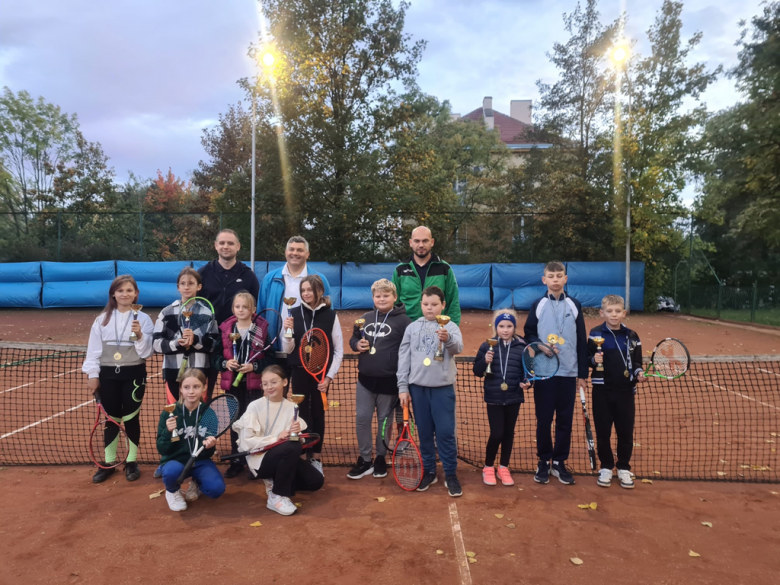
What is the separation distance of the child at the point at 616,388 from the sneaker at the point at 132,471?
3.85 metres

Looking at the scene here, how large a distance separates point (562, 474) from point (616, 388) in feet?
2.75

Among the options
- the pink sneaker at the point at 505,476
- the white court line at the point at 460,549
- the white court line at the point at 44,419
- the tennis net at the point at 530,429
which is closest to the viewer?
the white court line at the point at 460,549

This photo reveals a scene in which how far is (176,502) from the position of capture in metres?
3.71

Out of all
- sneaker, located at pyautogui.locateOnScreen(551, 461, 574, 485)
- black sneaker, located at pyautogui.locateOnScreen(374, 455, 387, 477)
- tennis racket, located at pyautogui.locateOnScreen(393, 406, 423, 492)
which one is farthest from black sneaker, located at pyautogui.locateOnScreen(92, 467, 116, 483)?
sneaker, located at pyautogui.locateOnScreen(551, 461, 574, 485)

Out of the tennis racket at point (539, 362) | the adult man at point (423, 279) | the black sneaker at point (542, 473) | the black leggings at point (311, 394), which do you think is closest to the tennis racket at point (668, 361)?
the tennis racket at point (539, 362)

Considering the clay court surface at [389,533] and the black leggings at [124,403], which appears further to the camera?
the black leggings at [124,403]

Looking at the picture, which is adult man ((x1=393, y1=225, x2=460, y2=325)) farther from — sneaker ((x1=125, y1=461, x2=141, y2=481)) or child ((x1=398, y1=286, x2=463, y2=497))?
sneaker ((x1=125, y1=461, x2=141, y2=481))

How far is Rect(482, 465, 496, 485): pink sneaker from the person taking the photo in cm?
416

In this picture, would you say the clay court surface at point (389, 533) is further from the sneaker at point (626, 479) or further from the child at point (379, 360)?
the child at point (379, 360)

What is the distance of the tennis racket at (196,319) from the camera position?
13.6 feet

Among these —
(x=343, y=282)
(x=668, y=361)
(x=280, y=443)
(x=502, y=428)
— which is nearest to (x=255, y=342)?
(x=280, y=443)

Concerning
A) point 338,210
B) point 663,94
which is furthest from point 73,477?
point 663,94

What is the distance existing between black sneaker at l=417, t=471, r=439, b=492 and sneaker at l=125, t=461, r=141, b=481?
2.37 metres

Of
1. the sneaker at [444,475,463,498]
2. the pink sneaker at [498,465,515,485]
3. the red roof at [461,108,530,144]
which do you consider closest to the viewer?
the sneaker at [444,475,463,498]
